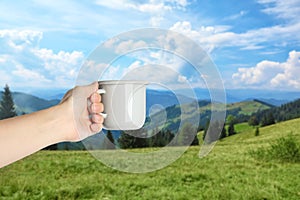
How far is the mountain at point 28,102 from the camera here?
2.33 metres

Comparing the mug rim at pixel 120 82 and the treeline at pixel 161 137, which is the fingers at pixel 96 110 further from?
the treeline at pixel 161 137

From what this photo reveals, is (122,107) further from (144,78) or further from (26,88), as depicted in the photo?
(26,88)

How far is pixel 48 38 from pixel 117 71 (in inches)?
63.5

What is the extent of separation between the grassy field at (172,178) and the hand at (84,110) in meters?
1.38

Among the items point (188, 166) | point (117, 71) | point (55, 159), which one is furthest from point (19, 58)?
point (117, 71)

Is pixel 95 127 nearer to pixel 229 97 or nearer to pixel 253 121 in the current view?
pixel 229 97

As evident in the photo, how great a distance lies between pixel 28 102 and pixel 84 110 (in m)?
1.78

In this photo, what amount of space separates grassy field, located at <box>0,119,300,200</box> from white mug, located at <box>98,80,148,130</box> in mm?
1342

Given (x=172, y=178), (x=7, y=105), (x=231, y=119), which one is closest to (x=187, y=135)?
(x=172, y=178)

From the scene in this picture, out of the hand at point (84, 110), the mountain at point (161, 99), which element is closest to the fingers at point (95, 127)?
the hand at point (84, 110)

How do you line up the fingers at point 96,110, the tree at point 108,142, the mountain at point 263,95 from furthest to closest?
the mountain at point 263,95, the tree at point 108,142, the fingers at point 96,110

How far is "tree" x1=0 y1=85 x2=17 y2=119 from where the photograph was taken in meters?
2.34

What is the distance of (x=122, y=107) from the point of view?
68cm

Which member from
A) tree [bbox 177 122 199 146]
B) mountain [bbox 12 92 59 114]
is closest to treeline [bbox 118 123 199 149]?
tree [bbox 177 122 199 146]
